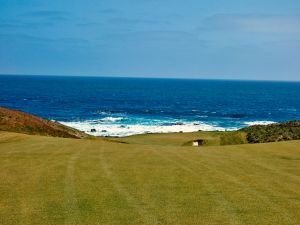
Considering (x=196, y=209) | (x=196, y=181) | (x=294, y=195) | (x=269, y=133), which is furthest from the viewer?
(x=269, y=133)

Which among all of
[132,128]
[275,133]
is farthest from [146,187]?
[132,128]

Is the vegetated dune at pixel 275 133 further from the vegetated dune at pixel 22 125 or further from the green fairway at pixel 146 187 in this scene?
the vegetated dune at pixel 22 125

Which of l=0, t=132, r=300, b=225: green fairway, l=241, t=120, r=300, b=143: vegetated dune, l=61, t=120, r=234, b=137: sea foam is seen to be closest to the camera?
l=0, t=132, r=300, b=225: green fairway

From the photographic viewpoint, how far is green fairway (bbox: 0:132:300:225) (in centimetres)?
1166

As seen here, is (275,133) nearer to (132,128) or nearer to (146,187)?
(146,187)

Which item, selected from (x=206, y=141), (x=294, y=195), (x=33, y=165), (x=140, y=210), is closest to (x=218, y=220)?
(x=140, y=210)

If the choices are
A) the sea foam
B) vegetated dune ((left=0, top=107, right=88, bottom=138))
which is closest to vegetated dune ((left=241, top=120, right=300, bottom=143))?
vegetated dune ((left=0, top=107, right=88, bottom=138))

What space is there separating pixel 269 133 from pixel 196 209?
29.3m

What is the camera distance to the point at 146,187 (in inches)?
574

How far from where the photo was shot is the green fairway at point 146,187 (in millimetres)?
11664

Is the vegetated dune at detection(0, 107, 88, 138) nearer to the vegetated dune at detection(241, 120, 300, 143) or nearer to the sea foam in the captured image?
the vegetated dune at detection(241, 120, 300, 143)

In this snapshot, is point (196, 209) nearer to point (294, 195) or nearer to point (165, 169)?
point (294, 195)

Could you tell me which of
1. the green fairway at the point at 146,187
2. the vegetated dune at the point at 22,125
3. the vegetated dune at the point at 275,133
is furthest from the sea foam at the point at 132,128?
the green fairway at the point at 146,187

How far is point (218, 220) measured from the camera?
11344mm
